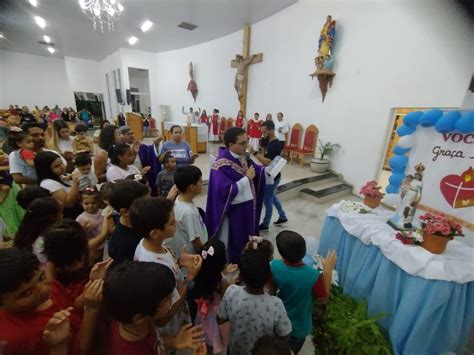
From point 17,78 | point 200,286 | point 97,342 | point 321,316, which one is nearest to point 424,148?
point 321,316

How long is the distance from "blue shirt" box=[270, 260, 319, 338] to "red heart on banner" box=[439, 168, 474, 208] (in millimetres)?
1699

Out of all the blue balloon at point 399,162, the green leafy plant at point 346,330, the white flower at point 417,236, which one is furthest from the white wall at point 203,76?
the green leafy plant at point 346,330

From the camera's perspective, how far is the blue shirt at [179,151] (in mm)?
2922

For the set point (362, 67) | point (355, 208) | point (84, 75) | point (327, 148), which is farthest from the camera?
point (84, 75)

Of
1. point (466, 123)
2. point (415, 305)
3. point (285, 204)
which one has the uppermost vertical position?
point (466, 123)

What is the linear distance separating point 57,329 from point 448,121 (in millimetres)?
2882

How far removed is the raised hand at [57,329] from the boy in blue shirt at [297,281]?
951 mm

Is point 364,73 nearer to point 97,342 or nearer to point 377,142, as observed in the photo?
point 377,142

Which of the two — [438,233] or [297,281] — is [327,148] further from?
[297,281]

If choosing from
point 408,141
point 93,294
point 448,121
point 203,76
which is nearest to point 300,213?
point 408,141

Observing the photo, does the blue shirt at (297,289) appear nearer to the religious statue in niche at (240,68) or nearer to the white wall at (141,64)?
the religious statue in niche at (240,68)

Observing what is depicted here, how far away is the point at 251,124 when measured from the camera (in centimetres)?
715

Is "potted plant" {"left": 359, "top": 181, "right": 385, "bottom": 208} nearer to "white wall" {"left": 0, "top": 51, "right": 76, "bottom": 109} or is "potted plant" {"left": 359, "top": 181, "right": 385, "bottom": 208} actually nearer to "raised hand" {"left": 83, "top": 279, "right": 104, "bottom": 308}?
"raised hand" {"left": 83, "top": 279, "right": 104, "bottom": 308}

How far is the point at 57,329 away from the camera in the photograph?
69cm
